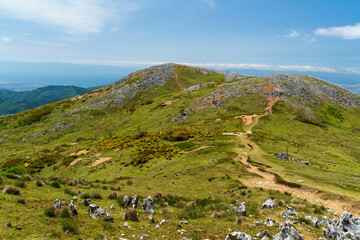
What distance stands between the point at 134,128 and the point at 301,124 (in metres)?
71.1

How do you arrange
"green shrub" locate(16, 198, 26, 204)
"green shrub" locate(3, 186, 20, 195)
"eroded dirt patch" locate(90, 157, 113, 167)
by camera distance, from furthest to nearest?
"eroded dirt patch" locate(90, 157, 113, 167), "green shrub" locate(3, 186, 20, 195), "green shrub" locate(16, 198, 26, 204)

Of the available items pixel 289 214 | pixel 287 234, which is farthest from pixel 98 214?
pixel 289 214

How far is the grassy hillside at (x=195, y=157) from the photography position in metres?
16.1

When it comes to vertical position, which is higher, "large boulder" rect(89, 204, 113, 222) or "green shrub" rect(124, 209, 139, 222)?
"large boulder" rect(89, 204, 113, 222)

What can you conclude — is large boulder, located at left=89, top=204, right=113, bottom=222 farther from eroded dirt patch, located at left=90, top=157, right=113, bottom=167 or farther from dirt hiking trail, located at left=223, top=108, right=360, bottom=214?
eroded dirt patch, located at left=90, top=157, right=113, bottom=167

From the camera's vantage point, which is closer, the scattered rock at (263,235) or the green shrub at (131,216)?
the scattered rock at (263,235)

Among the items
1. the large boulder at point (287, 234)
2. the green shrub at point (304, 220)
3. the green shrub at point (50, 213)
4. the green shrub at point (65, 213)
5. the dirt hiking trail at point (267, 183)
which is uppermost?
the green shrub at point (50, 213)

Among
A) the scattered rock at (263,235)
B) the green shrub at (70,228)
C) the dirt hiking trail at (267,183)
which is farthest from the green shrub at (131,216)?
the dirt hiking trail at (267,183)

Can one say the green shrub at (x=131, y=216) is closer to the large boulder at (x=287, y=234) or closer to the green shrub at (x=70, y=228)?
the green shrub at (x=70, y=228)

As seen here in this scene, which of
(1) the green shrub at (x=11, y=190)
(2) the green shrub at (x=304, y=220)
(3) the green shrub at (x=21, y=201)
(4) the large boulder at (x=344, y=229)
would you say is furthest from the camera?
(2) the green shrub at (x=304, y=220)

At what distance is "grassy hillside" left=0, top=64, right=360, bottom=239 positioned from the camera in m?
16.1

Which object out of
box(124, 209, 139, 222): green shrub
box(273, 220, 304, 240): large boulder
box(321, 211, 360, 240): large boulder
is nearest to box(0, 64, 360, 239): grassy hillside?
box(321, 211, 360, 240): large boulder

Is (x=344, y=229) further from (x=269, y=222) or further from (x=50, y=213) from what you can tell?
Result: (x=50, y=213)

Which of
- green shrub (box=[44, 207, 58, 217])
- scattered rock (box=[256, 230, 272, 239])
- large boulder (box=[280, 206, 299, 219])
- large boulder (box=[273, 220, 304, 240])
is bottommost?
large boulder (box=[280, 206, 299, 219])
